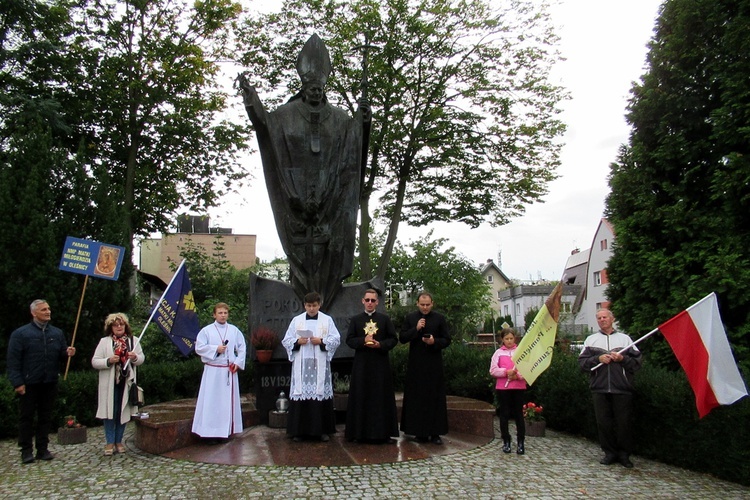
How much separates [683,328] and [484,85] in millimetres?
15777

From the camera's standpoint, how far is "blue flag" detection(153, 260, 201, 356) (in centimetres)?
822

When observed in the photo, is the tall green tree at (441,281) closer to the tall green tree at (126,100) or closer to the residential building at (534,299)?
the residential building at (534,299)

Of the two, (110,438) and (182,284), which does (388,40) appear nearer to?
(182,284)

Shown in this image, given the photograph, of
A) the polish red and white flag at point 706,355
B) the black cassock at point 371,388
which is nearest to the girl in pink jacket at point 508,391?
the black cassock at point 371,388

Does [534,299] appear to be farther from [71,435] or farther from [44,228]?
[71,435]

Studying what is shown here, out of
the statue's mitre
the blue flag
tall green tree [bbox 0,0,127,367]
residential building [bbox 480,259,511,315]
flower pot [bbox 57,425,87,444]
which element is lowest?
flower pot [bbox 57,425,87,444]

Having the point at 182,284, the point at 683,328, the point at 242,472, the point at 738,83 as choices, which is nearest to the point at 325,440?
the point at 242,472

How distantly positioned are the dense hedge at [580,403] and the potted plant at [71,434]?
3.76ft

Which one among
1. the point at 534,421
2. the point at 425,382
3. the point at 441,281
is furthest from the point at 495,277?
the point at 425,382

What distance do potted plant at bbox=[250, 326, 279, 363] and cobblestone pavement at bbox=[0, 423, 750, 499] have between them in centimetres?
178

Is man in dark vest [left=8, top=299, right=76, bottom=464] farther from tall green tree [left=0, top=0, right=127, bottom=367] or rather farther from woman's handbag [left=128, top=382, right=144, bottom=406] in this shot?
tall green tree [left=0, top=0, right=127, bottom=367]

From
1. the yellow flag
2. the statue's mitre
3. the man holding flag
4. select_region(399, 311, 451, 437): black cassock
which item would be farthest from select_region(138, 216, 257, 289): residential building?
the man holding flag

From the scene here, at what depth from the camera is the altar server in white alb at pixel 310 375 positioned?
7.06 meters

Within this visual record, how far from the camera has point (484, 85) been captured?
68.1 ft
